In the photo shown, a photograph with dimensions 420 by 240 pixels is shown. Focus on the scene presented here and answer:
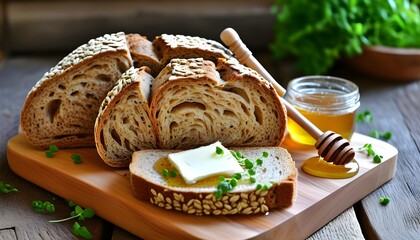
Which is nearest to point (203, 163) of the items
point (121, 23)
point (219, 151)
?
point (219, 151)

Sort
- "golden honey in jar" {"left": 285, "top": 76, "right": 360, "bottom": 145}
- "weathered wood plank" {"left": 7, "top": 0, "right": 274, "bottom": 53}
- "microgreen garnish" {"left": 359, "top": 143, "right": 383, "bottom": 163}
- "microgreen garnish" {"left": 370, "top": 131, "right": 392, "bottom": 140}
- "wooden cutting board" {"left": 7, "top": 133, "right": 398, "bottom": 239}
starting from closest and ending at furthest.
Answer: "wooden cutting board" {"left": 7, "top": 133, "right": 398, "bottom": 239} < "microgreen garnish" {"left": 359, "top": 143, "right": 383, "bottom": 163} < "golden honey in jar" {"left": 285, "top": 76, "right": 360, "bottom": 145} < "microgreen garnish" {"left": 370, "top": 131, "right": 392, "bottom": 140} < "weathered wood plank" {"left": 7, "top": 0, "right": 274, "bottom": 53}

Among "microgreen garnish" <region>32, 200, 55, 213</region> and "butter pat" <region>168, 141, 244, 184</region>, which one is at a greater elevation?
"butter pat" <region>168, 141, 244, 184</region>

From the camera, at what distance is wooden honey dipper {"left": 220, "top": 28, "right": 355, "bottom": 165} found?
2.23 metres

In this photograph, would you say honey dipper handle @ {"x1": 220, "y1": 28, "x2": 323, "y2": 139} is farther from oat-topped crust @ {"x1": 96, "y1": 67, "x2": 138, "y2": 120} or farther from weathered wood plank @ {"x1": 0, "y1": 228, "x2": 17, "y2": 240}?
weathered wood plank @ {"x1": 0, "y1": 228, "x2": 17, "y2": 240}

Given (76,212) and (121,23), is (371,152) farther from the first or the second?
(121,23)

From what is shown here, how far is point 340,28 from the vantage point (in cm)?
334

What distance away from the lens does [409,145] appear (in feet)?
8.85

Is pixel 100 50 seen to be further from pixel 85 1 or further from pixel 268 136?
pixel 85 1

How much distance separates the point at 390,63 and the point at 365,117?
0.53 m

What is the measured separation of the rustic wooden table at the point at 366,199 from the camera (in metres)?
2.04

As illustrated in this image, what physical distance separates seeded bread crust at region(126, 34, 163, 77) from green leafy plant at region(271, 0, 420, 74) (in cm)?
119

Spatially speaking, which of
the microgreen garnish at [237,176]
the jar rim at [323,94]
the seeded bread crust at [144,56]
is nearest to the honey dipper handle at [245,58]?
the jar rim at [323,94]

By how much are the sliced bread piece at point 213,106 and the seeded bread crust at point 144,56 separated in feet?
0.45

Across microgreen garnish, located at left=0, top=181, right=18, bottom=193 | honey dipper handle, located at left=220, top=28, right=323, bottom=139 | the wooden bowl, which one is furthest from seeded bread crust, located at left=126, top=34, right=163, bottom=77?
the wooden bowl
